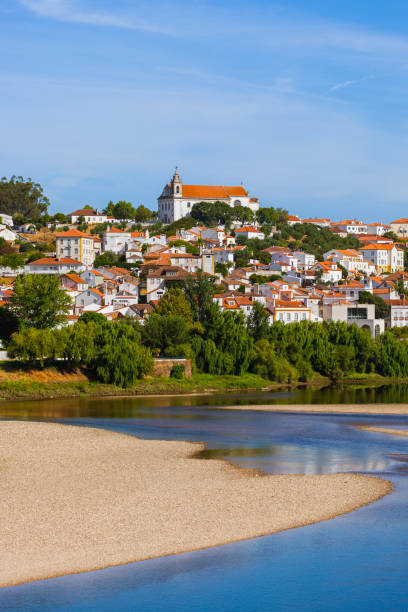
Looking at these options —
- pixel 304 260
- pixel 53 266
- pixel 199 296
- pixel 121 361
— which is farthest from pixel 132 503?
pixel 304 260

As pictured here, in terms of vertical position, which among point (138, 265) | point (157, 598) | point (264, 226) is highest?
point (264, 226)

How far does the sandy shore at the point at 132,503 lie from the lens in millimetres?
14641

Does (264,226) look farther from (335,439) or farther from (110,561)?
(110,561)

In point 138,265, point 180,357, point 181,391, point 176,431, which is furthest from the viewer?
point 138,265

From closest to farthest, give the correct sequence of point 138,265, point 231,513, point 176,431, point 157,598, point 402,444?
point 157,598
point 231,513
point 402,444
point 176,431
point 138,265

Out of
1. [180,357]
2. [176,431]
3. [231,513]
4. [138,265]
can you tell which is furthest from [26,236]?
[231,513]

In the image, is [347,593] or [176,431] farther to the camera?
[176,431]

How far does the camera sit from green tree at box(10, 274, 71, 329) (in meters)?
48.2

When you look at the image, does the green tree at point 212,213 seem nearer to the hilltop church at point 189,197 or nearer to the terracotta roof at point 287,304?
the hilltop church at point 189,197

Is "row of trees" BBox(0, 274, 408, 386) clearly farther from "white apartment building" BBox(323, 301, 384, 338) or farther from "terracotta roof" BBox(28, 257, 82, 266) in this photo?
"terracotta roof" BBox(28, 257, 82, 266)

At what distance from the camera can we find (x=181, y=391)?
47000mm

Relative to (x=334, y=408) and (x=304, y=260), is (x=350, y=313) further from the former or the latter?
(x=304, y=260)

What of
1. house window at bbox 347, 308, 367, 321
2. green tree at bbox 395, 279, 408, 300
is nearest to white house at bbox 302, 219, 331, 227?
green tree at bbox 395, 279, 408, 300

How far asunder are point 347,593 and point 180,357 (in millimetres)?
37220
